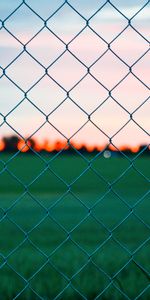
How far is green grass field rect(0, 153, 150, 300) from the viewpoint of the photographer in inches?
103

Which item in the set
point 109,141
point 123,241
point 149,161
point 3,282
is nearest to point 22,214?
point 123,241

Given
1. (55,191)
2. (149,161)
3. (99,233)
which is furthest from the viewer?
(149,161)

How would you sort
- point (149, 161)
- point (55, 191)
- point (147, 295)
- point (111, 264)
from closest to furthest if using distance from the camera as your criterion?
point (147, 295)
point (111, 264)
point (55, 191)
point (149, 161)

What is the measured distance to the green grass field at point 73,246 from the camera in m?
2.62

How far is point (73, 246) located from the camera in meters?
5.84

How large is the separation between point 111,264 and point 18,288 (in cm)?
96

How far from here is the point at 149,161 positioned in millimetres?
25328

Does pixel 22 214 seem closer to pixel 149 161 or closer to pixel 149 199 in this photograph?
pixel 149 199

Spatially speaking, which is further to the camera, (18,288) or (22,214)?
(22,214)

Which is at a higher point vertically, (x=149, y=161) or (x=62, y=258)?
(x=149, y=161)

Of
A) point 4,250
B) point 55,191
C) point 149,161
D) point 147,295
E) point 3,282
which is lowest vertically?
point 147,295

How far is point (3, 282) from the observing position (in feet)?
13.3

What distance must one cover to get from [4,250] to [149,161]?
19.5m

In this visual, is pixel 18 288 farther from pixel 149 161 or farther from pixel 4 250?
pixel 149 161
